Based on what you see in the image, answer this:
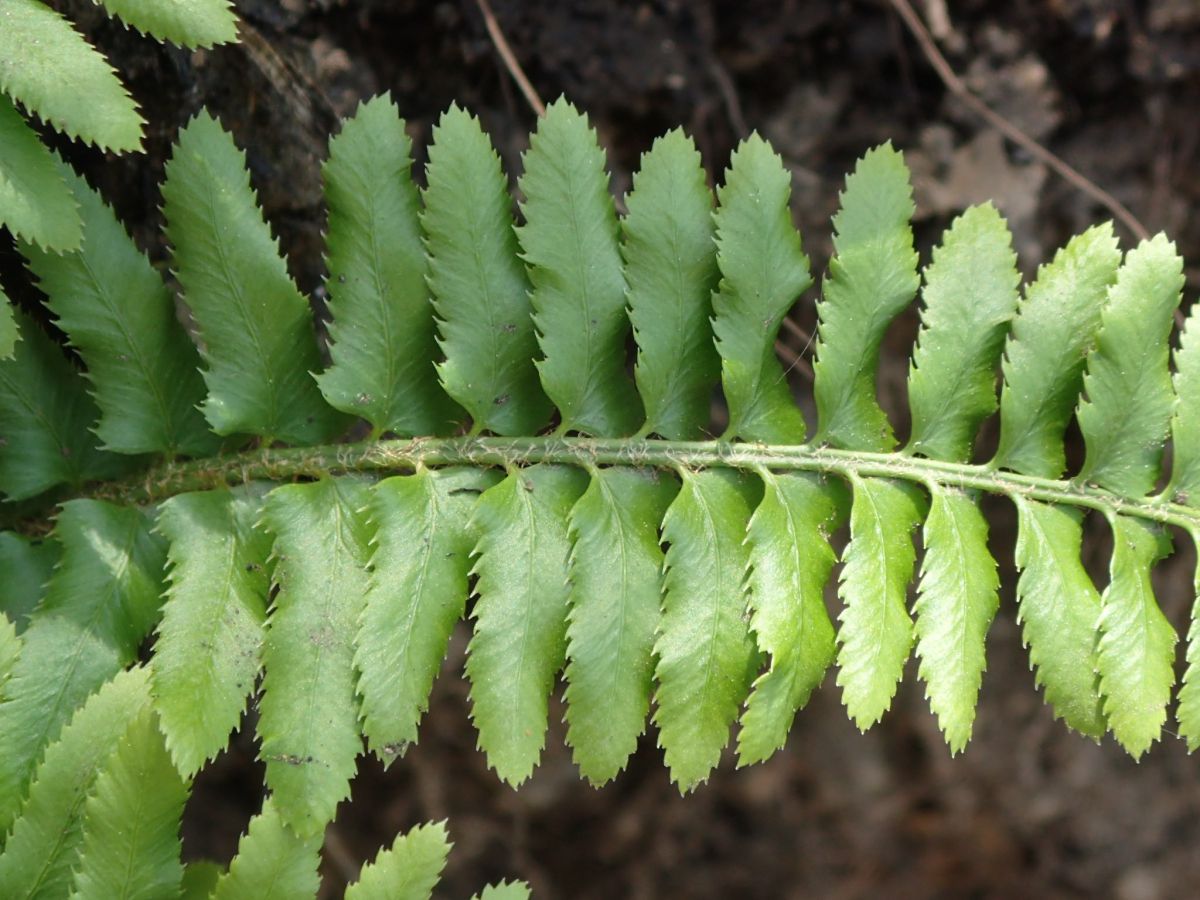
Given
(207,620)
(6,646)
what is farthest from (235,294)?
(6,646)

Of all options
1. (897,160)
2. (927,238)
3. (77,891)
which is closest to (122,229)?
(77,891)

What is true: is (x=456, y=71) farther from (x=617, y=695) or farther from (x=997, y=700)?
(x=997, y=700)

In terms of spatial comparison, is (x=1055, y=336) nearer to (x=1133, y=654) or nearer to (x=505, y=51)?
(x=1133, y=654)

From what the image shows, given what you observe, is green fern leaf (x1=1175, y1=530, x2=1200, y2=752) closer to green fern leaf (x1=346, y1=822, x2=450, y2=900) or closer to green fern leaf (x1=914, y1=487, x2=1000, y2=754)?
green fern leaf (x1=914, y1=487, x2=1000, y2=754)

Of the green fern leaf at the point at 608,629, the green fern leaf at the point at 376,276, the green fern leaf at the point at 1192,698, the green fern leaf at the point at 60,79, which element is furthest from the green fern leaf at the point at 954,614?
the green fern leaf at the point at 60,79

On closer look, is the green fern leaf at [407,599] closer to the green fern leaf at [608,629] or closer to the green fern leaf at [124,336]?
the green fern leaf at [608,629]

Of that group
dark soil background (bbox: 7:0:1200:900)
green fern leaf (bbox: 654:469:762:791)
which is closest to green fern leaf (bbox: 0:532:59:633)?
dark soil background (bbox: 7:0:1200:900)
